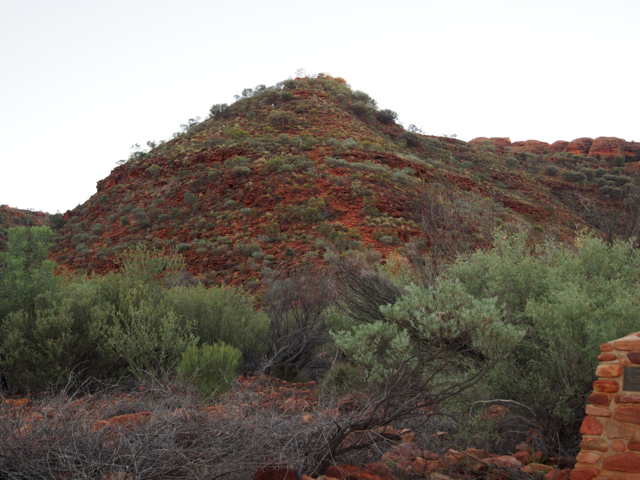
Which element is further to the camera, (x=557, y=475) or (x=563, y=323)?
(x=563, y=323)

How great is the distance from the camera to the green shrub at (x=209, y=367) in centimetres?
661

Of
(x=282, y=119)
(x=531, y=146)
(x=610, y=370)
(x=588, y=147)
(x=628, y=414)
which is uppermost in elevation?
(x=531, y=146)

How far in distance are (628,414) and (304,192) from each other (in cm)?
2078

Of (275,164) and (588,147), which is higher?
(588,147)

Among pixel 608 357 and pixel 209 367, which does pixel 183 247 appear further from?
pixel 608 357

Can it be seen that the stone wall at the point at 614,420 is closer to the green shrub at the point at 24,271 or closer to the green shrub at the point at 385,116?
the green shrub at the point at 24,271

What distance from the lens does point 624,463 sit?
118 inches

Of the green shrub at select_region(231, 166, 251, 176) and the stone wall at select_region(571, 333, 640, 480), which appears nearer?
the stone wall at select_region(571, 333, 640, 480)

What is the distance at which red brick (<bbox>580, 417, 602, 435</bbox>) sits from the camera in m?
3.15

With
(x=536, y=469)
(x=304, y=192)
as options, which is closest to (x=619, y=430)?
(x=536, y=469)

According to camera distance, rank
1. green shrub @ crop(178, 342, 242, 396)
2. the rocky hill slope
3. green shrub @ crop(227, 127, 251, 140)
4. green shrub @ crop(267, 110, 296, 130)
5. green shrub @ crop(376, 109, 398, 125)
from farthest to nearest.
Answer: green shrub @ crop(376, 109, 398, 125)
the rocky hill slope
green shrub @ crop(267, 110, 296, 130)
green shrub @ crop(227, 127, 251, 140)
green shrub @ crop(178, 342, 242, 396)

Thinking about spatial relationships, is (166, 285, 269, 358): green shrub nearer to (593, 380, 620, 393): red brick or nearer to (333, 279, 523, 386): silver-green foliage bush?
(333, 279, 523, 386): silver-green foliage bush

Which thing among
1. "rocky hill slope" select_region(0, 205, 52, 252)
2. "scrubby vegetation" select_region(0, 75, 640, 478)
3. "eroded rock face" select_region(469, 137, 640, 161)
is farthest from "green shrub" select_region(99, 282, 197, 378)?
"eroded rock face" select_region(469, 137, 640, 161)

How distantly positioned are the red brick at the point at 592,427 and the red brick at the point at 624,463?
0.57ft
